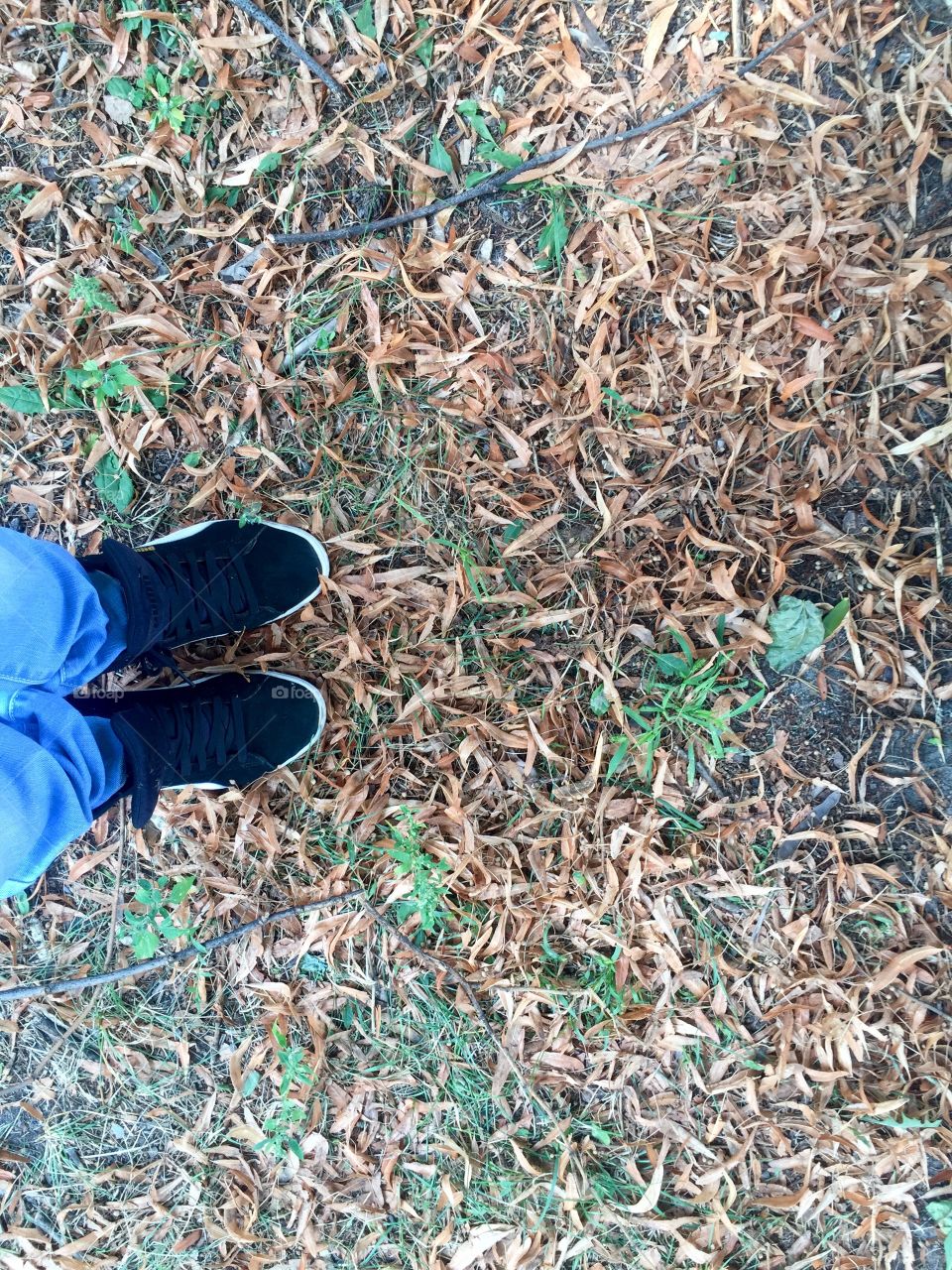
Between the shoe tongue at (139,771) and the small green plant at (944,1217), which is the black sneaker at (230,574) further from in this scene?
the small green plant at (944,1217)

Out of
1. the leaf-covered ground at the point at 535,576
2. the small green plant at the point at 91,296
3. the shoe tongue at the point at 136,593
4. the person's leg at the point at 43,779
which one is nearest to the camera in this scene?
the person's leg at the point at 43,779

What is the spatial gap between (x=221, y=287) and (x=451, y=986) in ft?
6.06

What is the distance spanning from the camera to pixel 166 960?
1929mm

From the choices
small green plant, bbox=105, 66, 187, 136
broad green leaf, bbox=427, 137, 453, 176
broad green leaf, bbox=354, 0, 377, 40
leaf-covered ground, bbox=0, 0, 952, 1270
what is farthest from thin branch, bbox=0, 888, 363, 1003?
broad green leaf, bbox=354, 0, 377, 40

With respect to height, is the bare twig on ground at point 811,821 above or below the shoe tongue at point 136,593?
below

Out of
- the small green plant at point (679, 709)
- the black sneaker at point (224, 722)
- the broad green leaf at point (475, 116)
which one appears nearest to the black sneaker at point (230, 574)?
the black sneaker at point (224, 722)

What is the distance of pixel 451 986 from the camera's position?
186 centimetres

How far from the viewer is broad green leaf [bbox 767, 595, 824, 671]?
5.77 feet

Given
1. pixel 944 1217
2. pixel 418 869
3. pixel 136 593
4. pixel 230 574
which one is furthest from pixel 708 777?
pixel 136 593

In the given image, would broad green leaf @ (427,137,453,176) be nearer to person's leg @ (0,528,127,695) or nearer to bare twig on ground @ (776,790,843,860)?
person's leg @ (0,528,127,695)

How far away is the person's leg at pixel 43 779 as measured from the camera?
142 cm

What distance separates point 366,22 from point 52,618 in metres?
1.57

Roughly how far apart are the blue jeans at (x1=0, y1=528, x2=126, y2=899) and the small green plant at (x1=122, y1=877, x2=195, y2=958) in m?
0.41

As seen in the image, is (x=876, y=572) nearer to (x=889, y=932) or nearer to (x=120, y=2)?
(x=889, y=932)
